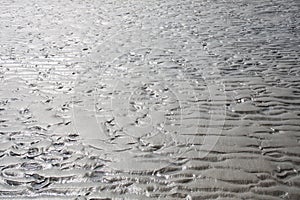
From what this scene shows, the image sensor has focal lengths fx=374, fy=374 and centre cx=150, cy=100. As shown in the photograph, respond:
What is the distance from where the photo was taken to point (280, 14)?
11.5 feet

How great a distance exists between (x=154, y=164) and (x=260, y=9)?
2721 millimetres

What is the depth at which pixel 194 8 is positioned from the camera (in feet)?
12.7

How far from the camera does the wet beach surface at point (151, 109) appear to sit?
4.54ft

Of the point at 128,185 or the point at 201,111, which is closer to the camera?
the point at 128,185

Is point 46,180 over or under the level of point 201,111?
under

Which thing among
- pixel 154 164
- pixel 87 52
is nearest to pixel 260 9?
pixel 87 52

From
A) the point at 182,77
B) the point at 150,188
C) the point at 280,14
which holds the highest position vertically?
the point at 280,14

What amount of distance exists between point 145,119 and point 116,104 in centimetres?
22

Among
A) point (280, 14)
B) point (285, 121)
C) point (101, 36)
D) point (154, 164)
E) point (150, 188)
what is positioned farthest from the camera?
point (280, 14)

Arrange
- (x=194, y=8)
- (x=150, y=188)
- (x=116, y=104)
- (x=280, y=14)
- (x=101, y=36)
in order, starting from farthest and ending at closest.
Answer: (x=194, y=8) < (x=280, y=14) < (x=101, y=36) < (x=116, y=104) < (x=150, y=188)

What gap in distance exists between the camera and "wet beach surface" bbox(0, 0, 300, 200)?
138 cm

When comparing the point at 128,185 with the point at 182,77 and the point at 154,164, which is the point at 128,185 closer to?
the point at 154,164

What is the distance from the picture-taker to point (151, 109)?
6.24 ft

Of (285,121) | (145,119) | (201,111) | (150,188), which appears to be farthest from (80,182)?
(285,121)
